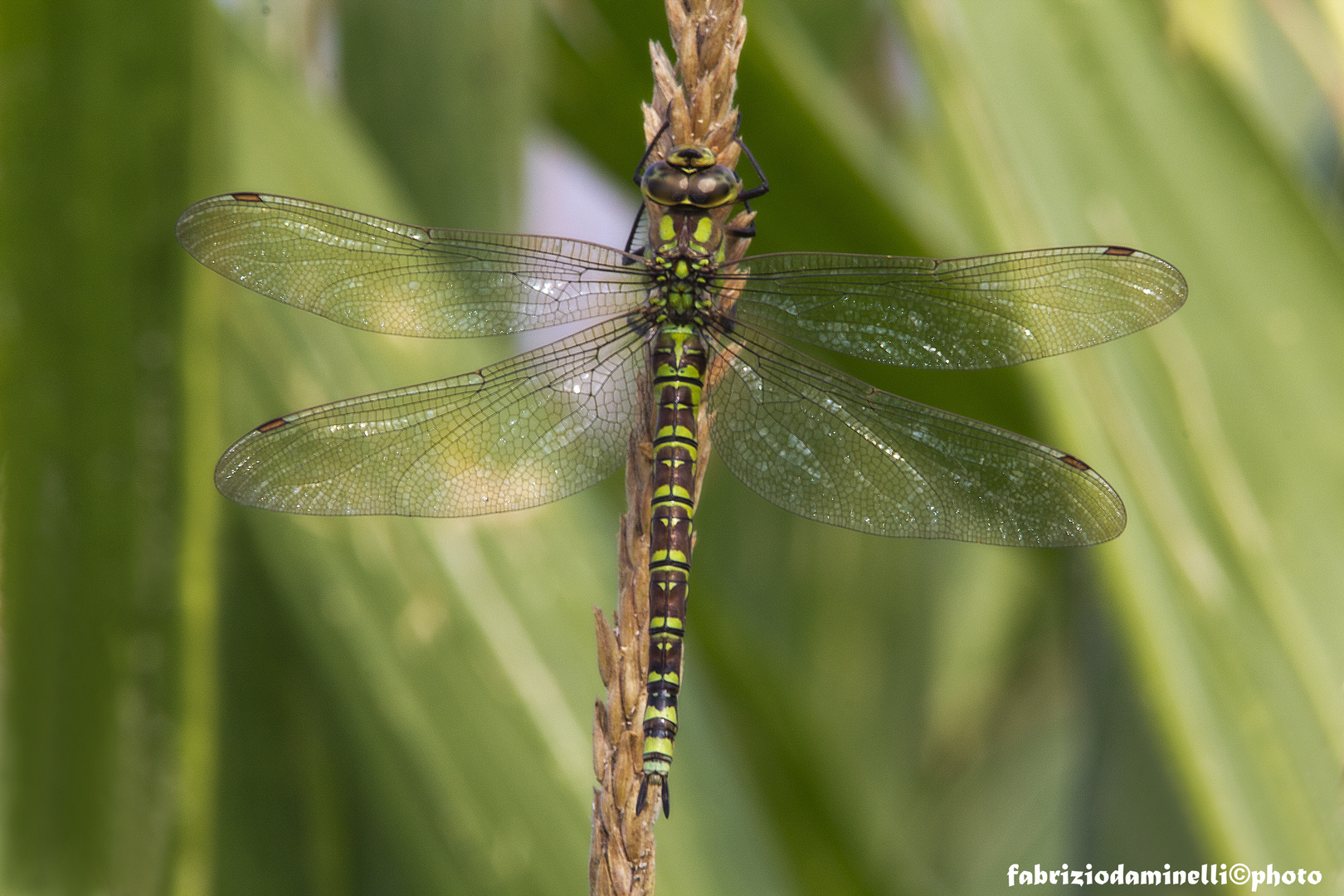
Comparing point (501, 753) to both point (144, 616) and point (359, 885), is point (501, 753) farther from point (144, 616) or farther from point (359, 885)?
point (359, 885)

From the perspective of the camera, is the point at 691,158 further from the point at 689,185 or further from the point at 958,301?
the point at 958,301

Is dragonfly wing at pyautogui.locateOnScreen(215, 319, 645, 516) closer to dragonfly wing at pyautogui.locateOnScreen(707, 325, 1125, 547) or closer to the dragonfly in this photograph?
the dragonfly

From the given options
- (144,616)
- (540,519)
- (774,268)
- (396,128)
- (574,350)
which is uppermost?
(396,128)

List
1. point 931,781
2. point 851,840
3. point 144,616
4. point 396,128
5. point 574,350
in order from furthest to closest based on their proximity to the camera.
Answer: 1. point 931,781
2. point 396,128
3. point 851,840
4. point 574,350
5. point 144,616

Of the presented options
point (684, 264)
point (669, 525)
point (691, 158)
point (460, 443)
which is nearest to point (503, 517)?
point (460, 443)

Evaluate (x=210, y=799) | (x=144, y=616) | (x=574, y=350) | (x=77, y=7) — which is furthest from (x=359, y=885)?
(x=77, y=7)

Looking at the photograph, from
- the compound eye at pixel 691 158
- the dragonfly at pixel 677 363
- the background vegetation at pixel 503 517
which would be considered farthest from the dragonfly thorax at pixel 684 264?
the background vegetation at pixel 503 517
